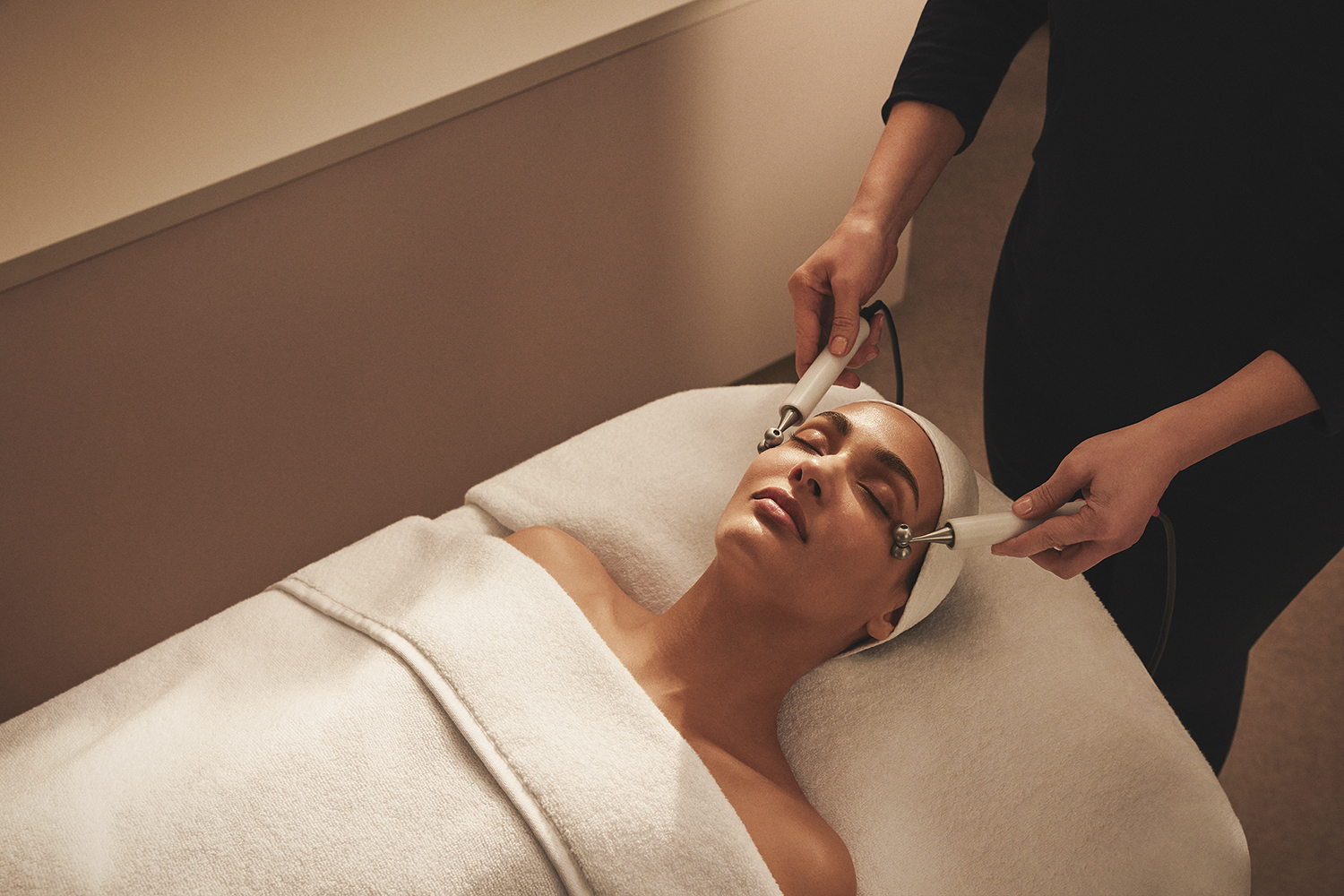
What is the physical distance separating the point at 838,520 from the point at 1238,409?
38 centimetres

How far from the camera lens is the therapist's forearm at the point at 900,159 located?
1.12 metres

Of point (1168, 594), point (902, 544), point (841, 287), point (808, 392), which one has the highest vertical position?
point (841, 287)

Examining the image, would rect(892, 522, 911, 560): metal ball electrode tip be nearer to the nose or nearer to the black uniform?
the nose

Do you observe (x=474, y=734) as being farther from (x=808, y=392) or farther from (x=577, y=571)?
(x=808, y=392)

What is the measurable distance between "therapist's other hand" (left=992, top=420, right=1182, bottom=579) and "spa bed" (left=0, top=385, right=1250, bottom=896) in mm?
253

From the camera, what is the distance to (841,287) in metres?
1.08

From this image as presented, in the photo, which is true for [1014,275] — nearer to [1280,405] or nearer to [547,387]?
[1280,405]

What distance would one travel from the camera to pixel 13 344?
121 cm

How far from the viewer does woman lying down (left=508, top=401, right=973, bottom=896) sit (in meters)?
1.02

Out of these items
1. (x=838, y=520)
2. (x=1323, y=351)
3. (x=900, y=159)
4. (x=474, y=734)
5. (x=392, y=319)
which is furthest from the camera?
(x=392, y=319)

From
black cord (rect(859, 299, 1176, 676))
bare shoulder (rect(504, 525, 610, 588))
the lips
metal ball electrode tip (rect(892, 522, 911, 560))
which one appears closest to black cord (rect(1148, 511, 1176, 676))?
black cord (rect(859, 299, 1176, 676))

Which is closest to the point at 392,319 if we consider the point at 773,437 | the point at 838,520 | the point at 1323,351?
the point at 773,437

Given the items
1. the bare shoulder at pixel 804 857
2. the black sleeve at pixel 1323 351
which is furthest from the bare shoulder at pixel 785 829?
the black sleeve at pixel 1323 351

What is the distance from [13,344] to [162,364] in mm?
174
